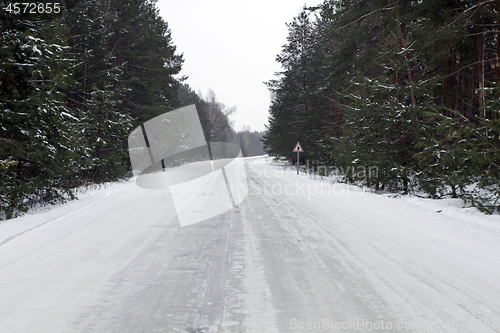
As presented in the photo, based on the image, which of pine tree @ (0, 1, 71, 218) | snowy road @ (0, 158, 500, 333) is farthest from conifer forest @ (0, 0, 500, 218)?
snowy road @ (0, 158, 500, 333)

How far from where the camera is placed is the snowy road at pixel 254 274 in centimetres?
284

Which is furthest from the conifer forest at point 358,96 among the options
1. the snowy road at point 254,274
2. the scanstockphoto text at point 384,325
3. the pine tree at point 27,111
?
the scanstockphoto text at point 384,325

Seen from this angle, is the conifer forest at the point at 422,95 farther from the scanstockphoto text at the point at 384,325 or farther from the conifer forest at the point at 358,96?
the scanstockphoto text at the point at 384,325

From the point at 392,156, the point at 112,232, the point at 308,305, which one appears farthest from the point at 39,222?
the point at 392,156

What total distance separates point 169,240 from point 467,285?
435 centimetres

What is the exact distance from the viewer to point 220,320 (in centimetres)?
284

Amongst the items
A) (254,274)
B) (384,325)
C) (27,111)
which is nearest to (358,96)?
(254,274)

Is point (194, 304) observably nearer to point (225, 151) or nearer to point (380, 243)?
point (380, 243)

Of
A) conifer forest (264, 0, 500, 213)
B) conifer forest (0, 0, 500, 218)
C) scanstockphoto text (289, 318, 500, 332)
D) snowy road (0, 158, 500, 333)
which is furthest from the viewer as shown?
conifer forest (0, 0, 500, 218)

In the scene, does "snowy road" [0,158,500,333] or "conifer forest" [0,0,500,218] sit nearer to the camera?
"snowy road" [0,158,500,333]

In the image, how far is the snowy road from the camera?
9.33 ft

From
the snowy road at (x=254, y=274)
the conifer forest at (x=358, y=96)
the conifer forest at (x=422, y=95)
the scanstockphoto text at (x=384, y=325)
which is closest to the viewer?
the scanstockphoto text at (x=384, y=325)

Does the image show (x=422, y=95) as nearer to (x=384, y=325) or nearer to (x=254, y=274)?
(x=254, y=274)

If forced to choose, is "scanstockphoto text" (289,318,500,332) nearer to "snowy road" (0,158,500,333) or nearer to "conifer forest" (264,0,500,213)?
"snowy road" (0,158,500,333)
